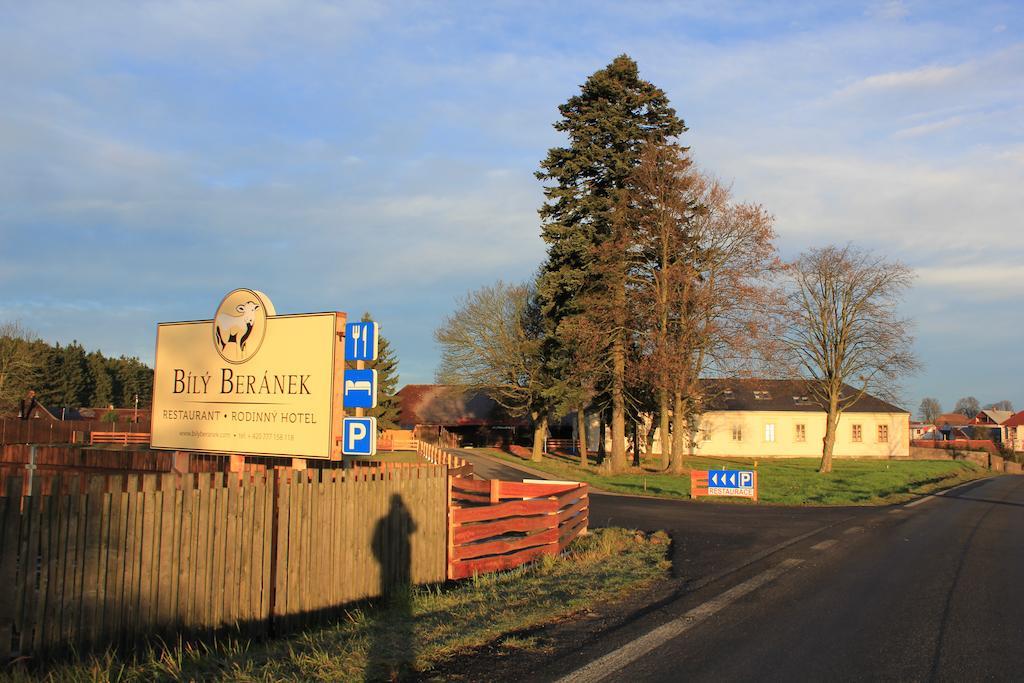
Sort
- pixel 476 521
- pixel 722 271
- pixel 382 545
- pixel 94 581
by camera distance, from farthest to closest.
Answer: pixel 722 271, pixel 476 521, pixel 382 545, pixel 94 581

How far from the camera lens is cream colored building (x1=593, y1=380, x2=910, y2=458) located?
6306 centimetres

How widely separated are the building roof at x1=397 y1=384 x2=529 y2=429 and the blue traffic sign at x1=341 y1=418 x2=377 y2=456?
60794mm

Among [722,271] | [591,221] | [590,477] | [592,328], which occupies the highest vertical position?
[591,221]

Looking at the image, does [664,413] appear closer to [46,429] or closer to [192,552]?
[192,552]

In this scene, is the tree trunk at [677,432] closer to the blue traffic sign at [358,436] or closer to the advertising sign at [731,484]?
the advertising sign at [731,484]

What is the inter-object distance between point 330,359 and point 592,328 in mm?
26502

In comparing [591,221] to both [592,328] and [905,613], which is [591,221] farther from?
[905,613]

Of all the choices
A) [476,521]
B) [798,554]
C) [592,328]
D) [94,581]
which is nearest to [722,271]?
[592,328]

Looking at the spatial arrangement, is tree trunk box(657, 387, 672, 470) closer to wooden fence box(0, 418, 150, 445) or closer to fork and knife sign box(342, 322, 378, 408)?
fork and knife sign box(342, 322, 378, 408)

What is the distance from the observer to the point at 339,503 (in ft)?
30.3

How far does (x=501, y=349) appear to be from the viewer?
5325 cm

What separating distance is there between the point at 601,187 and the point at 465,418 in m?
40.2

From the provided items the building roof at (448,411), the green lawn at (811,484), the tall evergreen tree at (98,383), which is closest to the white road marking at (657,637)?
the green lawn at (811,484)

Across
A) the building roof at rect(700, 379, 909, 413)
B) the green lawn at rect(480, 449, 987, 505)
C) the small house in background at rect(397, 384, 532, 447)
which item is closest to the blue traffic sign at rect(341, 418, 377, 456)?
the green lawn at rect(480, 449, 987, 505)
